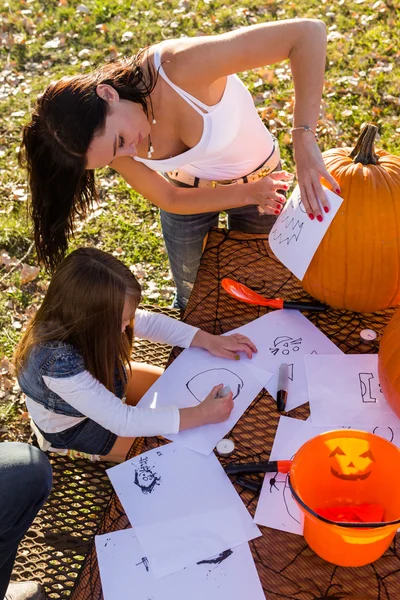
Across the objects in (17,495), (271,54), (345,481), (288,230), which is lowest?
(17,495)

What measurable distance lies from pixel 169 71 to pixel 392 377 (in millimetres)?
1090

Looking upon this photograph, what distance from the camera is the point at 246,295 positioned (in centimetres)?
181

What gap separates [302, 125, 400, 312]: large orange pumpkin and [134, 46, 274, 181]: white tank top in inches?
18.2

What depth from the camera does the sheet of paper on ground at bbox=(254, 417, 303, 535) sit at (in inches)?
49.8

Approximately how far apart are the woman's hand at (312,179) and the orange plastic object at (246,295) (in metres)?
0.30

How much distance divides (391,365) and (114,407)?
70cm

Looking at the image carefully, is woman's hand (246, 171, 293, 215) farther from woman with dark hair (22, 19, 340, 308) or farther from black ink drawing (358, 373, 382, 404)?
black ink drawing (358, 373, 382, 404)

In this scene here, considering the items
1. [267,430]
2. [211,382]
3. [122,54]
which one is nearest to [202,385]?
[211,382]

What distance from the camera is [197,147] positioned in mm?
2014

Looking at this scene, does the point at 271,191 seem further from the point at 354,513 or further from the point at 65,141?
the point at 354,513

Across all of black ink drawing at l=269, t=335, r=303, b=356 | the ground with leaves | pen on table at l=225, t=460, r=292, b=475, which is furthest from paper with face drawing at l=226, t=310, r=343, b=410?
the ground with leaves

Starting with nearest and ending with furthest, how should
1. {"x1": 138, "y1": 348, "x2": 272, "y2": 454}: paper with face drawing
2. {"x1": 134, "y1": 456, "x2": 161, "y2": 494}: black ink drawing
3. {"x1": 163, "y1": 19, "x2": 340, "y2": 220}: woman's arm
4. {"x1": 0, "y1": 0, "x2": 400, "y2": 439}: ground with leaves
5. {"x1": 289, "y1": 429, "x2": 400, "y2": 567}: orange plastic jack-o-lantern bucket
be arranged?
{"x1": 289, "y1": 429, "x2": 400, "y2": 567}: orange plastic jack-o-lantern bucket, {"x1": 134, "y1": 456, "x2": 161, "y2": 494}: black ink drawing, {"x1": 138, "y1": 348, "x2": 272, "y2": 454}: paper with face drawing, {"x1": 163, "y1": 19, "x2": 340, "y2": 220}: woman's arm, {"x1": 0, "y1": 0, "x2": 400, "y2": 439}: ground with leaves

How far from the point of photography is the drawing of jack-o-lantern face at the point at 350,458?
120 cm

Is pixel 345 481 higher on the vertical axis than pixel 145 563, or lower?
higher
